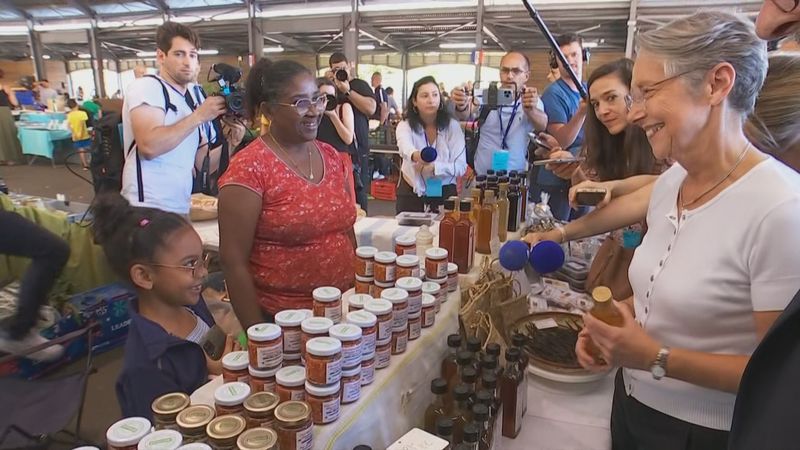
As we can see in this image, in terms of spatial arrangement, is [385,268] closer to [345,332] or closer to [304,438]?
[345,332]

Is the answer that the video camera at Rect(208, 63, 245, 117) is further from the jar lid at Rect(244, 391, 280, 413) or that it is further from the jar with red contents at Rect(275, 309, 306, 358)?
the jar lid at Rect(244, 391, 280, 413)

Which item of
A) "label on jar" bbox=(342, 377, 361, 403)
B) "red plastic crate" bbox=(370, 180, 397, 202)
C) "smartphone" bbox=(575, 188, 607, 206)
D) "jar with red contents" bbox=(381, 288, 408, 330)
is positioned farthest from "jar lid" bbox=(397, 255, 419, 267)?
"red plastic crate" bbox=(370, 180, 397, 202)

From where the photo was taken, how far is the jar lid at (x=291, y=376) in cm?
80

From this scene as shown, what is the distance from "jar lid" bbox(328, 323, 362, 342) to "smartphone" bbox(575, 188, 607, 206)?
3.26 ft

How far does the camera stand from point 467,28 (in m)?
9.79

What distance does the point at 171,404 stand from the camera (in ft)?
2.52

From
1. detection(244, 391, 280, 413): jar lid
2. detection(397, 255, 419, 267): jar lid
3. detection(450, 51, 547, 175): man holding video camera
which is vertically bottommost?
detection(244, 391, 280, 413): jar lid

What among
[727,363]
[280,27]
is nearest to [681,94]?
A: [727,363]

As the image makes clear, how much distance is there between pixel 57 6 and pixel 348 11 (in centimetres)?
790

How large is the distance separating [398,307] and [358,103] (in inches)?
119

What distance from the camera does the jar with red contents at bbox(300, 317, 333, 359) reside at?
859 millimetres

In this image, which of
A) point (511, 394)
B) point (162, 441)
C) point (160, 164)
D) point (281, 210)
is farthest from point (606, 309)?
point (160, 164)

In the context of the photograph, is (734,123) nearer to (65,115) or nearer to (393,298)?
(393,298)

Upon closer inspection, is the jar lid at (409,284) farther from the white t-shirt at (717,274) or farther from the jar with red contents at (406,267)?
the white t-shirt at (717,274)
